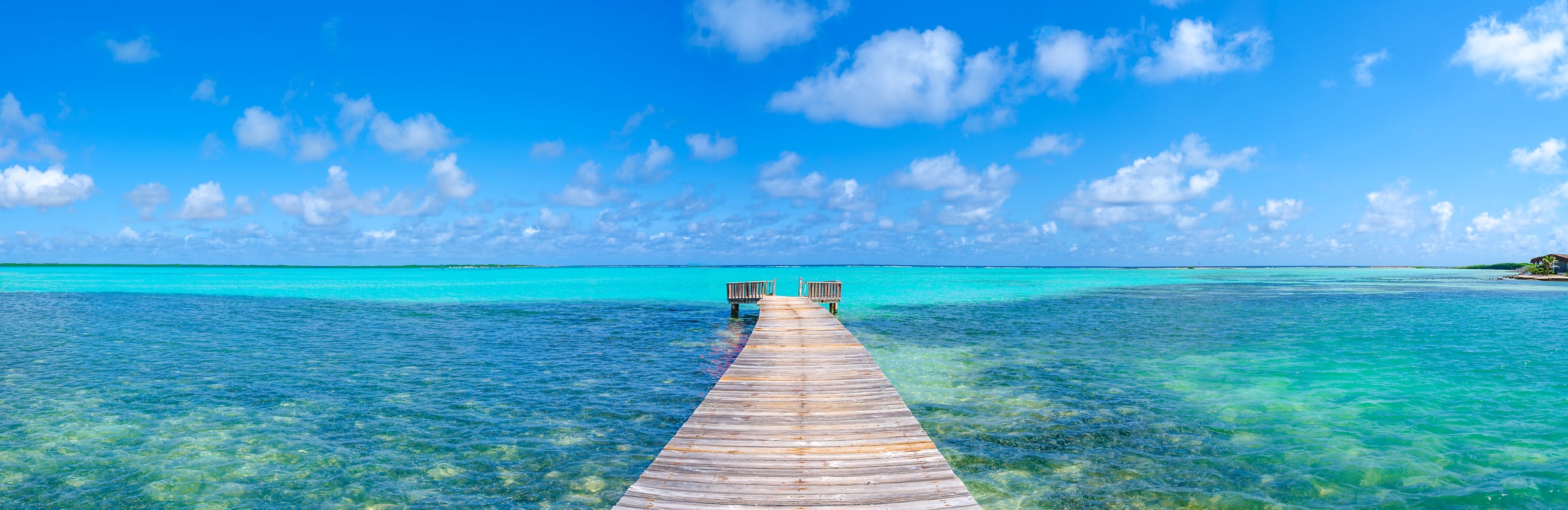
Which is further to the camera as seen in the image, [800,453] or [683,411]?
[683,411]

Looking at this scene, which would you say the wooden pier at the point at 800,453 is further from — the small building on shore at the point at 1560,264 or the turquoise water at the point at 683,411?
the small building on shore at the point at 1560,264

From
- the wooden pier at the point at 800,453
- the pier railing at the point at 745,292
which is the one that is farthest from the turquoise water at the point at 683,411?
the pier railing at the point at 745,292

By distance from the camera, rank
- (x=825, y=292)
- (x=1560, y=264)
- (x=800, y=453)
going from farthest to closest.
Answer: (x=1560, y=264) < (x=825, y=292) < (x=800, y=453)

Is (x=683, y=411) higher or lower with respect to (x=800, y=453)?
lower

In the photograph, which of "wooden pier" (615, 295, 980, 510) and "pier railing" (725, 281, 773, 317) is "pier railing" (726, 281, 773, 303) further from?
"wooden pier" (615, 295, 980, 510)

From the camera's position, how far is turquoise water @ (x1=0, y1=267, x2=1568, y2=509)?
1011 cm

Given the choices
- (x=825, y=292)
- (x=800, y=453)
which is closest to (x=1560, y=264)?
(x=825, y=292)

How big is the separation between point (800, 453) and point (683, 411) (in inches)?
251

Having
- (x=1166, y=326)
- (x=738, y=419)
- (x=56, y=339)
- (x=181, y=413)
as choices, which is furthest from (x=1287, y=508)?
(x=56, y=339)

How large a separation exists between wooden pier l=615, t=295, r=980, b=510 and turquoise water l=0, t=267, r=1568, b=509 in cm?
157

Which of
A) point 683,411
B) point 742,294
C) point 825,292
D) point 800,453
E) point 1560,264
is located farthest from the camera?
point 1560,264

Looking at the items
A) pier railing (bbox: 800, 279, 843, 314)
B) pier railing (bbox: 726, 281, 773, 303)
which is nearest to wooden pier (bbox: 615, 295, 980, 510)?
pier railing (bbox: 726, 281, 773, 303)

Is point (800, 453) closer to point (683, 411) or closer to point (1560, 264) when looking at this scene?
point (683, 411)

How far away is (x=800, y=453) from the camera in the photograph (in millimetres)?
8984
